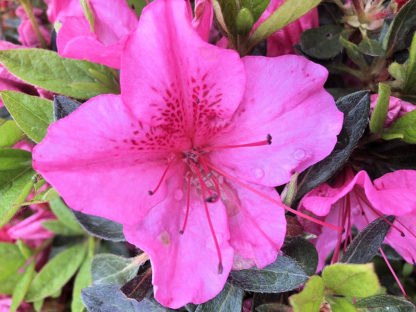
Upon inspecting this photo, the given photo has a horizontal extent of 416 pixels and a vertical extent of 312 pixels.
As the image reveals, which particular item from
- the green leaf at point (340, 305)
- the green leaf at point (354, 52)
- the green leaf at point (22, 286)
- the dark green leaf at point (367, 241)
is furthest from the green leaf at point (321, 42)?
the green leaf at point (22, 286)

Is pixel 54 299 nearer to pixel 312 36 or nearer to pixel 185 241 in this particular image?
pixel 185 241

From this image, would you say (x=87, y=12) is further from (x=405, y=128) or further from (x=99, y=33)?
(x=405, y=128)

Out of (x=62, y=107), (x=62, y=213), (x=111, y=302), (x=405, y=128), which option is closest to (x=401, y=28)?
(x=405, y=128)

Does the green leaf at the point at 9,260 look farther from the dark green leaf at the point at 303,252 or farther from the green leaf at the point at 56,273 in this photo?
the dark green leaf at the point at 303,252

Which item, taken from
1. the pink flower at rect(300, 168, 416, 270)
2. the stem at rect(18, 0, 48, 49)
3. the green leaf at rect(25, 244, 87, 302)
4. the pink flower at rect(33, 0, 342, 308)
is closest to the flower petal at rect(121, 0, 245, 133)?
the pink flower at rect(33, 0, 342, 308)

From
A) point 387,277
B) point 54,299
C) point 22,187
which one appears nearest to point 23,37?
point 22,187

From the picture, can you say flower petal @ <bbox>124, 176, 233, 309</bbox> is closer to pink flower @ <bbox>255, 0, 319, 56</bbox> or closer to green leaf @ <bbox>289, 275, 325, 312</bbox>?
green leaf @ <bbox>289, 275, 325, 312</bbox>
